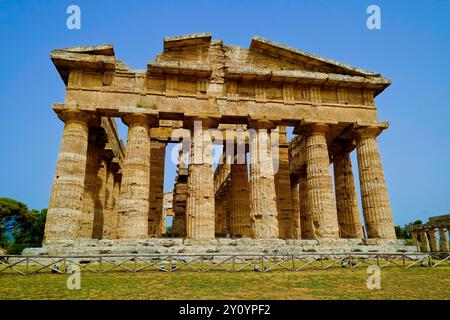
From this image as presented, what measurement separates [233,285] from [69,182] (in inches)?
438

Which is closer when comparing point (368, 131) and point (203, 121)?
point (203, 121)

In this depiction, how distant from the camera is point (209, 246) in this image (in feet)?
50.3

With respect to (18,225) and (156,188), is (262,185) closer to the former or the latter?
(156,188)

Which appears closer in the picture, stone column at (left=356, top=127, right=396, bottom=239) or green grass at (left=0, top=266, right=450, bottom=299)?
green grass at (left=0, top=266, right=450, bottom=299)

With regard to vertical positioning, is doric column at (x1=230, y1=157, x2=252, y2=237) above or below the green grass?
above

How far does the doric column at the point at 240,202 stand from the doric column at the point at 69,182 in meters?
9.24

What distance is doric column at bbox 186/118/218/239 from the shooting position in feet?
53.5

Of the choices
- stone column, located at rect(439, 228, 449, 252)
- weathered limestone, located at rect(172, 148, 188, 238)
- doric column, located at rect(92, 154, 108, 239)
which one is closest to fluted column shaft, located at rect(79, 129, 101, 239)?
doric column, located at rect(92, 154, 108, 239)

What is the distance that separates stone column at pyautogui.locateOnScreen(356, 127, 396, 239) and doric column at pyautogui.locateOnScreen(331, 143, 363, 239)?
255 cm

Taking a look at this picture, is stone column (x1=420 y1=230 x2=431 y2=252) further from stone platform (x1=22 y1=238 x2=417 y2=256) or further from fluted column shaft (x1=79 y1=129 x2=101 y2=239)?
fluted column shaft (x1=79 y1=129 x2=101 y2=239)

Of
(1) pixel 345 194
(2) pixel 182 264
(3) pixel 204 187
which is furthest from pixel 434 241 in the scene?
(2) pixel 182 264

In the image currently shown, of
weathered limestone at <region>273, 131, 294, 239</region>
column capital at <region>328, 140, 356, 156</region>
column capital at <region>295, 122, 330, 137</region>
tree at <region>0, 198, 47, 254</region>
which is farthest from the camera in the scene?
tree at <region>0, 198, 47, 254</region>
